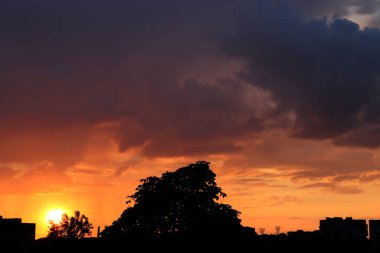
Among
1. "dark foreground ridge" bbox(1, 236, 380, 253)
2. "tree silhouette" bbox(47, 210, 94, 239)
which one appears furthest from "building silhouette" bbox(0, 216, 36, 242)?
"dark foreground ridge" bbox(1, 236, 380, 253)

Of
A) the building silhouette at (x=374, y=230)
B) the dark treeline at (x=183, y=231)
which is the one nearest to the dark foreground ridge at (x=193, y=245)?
the dark treeline at (x=183, y=231)

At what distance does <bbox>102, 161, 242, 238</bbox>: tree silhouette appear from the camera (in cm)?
5131

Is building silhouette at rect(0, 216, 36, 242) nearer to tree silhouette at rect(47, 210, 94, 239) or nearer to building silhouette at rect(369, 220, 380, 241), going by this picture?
tree silhouette at rect(47, 210, 94, 239)

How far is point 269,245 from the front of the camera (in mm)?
41312

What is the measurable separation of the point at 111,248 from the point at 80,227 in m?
62.1

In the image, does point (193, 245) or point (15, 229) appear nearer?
point (193, 245)

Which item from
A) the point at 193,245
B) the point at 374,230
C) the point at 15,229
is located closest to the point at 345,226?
the point at 374,230

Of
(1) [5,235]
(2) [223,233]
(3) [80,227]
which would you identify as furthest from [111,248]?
(1) [5,235]

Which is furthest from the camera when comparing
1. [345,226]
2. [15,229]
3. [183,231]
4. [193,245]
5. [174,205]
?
[15,229]

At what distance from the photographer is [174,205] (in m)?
52.2

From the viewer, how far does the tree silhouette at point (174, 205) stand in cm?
5131

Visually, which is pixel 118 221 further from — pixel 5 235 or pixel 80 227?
pixel 5 235

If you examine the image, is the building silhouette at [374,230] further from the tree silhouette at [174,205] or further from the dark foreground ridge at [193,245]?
the dark foreground ridge at [193,245]

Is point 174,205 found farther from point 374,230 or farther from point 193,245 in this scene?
point 374,230
